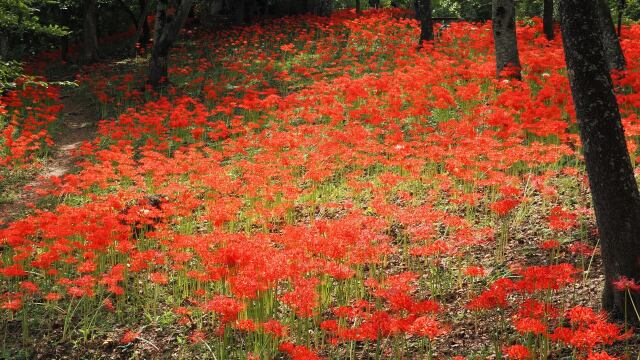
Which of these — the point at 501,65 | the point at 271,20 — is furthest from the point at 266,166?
the point at 271,20

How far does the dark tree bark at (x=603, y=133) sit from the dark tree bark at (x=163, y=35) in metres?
14.5

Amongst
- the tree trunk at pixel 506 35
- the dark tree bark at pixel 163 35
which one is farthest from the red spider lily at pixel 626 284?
the dark tree bark at pixel 163 35

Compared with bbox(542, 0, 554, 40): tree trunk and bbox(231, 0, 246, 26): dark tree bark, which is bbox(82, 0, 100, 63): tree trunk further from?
bbox(542, 0, 554, 40): tree trunk

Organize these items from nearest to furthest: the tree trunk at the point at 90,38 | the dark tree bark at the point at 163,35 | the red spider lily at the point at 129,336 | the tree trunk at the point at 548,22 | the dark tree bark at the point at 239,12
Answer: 1. the red spider lily at the point at 129,336
2. the dark tree bark at the point at 163,35
3. the tree trunk at the point at 548,22
4. the tree trunk at the point at 90,38
5. the dark tree bark at the point at 239,12

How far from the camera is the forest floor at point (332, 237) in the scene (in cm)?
548

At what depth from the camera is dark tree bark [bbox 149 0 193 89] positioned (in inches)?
706

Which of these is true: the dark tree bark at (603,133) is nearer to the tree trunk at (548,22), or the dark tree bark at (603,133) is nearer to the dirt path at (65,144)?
the dirt path at (65,144)

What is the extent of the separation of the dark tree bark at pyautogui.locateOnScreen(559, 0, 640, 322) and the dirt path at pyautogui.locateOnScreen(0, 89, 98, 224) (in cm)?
893

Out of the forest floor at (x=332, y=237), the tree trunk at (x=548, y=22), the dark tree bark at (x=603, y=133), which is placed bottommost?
the forest floor at (x=332, y=237)

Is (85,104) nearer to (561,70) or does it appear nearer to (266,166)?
(266,166)

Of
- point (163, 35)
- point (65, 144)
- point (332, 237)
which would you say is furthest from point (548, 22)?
point (332, 237)

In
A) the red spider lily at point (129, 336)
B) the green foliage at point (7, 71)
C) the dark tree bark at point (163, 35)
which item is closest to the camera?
the red spider lily at point (129, 336)

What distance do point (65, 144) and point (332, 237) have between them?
11.7 meters

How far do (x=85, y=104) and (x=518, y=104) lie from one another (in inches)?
582
